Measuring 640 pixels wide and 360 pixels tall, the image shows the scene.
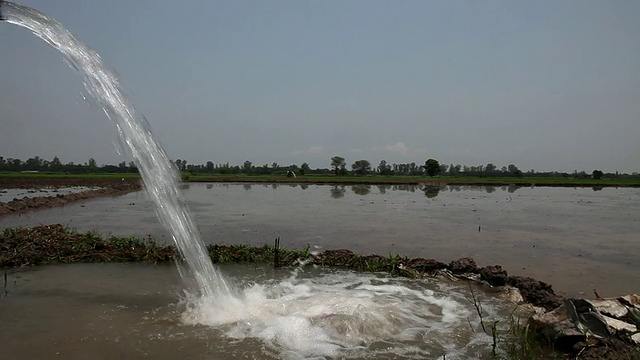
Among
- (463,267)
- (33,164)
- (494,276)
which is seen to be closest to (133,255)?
(463,267)

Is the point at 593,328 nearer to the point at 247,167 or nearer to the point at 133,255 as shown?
the point at 133,255

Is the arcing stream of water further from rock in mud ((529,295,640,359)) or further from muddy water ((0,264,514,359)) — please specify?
A: rock in mud ((529,295,640,359))

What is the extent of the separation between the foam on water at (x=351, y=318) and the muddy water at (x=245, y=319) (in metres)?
0.01

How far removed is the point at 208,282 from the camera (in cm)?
703

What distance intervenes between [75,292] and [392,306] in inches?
210

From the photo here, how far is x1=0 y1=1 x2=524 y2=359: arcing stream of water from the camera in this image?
5176 millimetres

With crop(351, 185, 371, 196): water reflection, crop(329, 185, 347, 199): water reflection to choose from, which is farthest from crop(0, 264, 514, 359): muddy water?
crop(351, 185, 371, 196): water reflection

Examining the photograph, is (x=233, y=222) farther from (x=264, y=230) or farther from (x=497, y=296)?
(x=497, y=296)

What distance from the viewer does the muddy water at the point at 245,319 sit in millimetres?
4977

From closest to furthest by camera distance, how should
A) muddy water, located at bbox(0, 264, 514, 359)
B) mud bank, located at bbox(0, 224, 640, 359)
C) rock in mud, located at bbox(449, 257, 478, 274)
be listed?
1. muddy water, located at bbox(0, 264, 514, 359)
2. mud bank, located at bbox(0, 224, 640, 359)
3. rock in mud, located at bbox(449, 257, 478, 274)

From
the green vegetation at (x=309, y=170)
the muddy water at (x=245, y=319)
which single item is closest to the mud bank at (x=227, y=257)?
the muddy water at (x=245, y=319)

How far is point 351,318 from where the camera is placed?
5879 millimetres

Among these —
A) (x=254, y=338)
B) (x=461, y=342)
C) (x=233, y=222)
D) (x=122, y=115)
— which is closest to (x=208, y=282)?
(x=254, y=338)

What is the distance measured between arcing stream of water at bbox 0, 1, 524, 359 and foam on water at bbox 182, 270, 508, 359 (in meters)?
0.01
